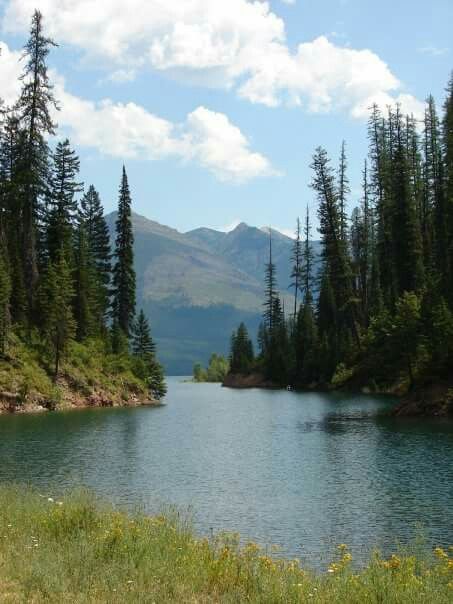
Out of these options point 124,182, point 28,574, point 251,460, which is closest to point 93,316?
point 124,182

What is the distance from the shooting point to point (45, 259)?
72625 millimetres

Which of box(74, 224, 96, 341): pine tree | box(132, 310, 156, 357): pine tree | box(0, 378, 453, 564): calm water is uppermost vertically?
box(74, 224, 96, 341): pine tree

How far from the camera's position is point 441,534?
1723 cm

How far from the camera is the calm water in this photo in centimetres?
1862

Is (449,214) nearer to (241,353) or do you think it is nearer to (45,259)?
(45,259)

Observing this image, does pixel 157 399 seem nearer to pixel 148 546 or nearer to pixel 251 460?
pixel 251 460

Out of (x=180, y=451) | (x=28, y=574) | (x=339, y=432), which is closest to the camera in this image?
(x=28, y=574)

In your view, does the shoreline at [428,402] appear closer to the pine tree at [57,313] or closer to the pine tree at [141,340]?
the pine tree at [57,313]

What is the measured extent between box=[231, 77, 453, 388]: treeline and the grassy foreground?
39.0 meters

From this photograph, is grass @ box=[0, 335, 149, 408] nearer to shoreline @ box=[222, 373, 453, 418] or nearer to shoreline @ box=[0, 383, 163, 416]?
shoreline @ box=[0, 383, 163, 416]

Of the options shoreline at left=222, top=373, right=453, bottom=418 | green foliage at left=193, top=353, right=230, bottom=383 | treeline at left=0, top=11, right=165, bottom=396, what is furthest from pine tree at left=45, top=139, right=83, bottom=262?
green foliage at left=193, top=353, right=230, bottom=383

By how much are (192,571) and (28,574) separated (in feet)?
8.50

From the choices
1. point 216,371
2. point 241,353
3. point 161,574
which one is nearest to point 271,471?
point 161,574

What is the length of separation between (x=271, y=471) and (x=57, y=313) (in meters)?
39.2
